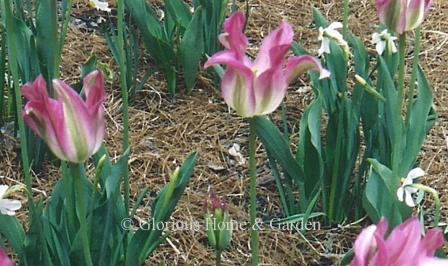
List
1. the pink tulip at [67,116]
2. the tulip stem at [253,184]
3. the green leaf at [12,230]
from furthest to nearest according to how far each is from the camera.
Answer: the green leaf at [12,230]
the tulip stem at [253,184]
the pink tulip at [67,116]

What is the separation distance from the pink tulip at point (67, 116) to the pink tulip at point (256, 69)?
6.2 inches

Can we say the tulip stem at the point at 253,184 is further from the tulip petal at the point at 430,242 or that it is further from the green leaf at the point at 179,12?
the green leaf at the point at 179,12

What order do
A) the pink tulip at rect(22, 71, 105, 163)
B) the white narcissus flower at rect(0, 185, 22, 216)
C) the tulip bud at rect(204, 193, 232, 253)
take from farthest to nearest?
the white narcissus flower at rect(0, 185, 22, 216)
the tulip bud at rect(204, 193, 232, 253)
the pink tulip at rect(22, 71, 105, 163)

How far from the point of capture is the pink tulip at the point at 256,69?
3.74 ft

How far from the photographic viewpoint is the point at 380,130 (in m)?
2.07

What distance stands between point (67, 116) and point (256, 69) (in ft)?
0.85

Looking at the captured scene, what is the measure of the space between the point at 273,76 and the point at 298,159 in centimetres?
99

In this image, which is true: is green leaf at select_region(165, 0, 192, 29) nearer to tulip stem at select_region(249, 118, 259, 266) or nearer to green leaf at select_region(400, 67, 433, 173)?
green leaf at select_region(400, 67, 433, 173)

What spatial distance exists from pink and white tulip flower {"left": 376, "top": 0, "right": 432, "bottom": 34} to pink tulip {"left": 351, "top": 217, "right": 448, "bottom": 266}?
75cm

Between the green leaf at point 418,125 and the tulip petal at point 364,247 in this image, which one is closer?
the tulip petal at point 364,247

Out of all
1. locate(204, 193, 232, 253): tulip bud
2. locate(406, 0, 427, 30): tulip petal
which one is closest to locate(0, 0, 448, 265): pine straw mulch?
locate(204, 193, 232, 253): tulip bud

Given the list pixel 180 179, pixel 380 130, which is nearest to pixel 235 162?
pixel 380 130

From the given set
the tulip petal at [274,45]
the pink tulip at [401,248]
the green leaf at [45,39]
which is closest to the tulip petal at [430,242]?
the pink tulip at [401,248]

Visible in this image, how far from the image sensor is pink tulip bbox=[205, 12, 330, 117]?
1.14 m
